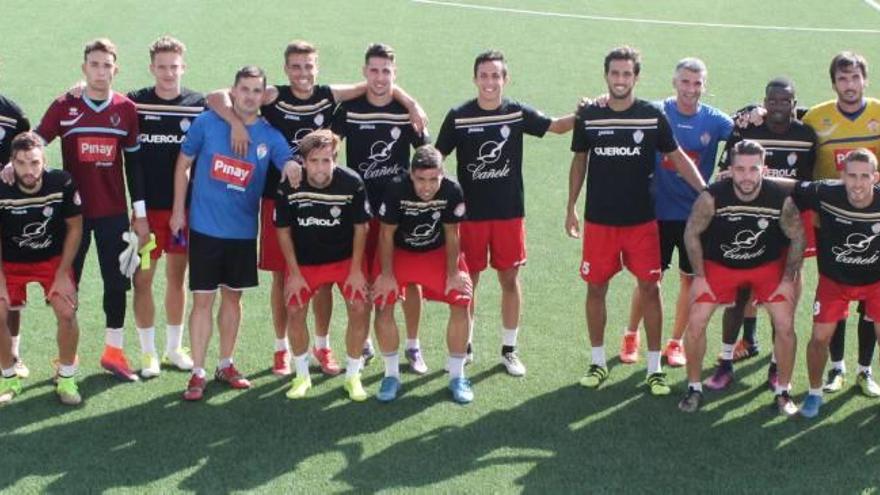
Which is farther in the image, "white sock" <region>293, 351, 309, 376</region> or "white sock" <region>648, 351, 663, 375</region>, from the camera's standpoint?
"white sock" <region>648, 351, 663, 375</region>

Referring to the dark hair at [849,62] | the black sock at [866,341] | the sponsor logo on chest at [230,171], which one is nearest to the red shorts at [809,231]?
the black sock at [866,341]

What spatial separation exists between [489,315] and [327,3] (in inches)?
505

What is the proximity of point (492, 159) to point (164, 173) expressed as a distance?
2123mm

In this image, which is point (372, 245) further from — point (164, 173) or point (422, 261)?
point (164, 173)

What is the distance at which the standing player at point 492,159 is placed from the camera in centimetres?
751

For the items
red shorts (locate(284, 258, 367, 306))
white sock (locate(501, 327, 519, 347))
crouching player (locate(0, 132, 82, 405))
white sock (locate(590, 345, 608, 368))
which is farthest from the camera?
white sock (locate(501, 327, 519, 347))

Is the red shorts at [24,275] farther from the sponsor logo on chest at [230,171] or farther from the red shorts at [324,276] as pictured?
the red shorts at [324,276]

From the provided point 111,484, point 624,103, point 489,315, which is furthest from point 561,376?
point 111,484

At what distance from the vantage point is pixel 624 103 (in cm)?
732

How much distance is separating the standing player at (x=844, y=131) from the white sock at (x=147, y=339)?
14.4ft

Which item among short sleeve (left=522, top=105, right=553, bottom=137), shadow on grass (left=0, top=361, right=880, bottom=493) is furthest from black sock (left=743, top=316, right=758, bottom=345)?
short sleeve (left=522, top=105, right=553, bottom=137)

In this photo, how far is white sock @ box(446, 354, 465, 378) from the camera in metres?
7.42

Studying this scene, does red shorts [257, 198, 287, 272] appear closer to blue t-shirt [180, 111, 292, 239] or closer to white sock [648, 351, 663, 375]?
blue t-shirt [180, 111, 292, 239]

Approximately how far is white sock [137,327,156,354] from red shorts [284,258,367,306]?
1.10 m
